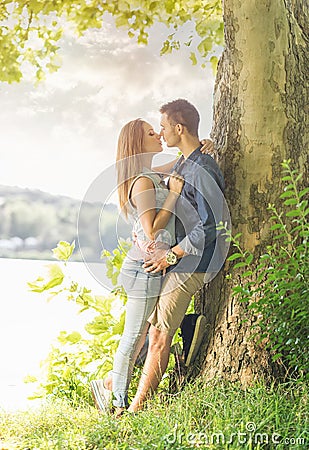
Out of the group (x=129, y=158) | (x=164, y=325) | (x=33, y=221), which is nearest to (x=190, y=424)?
(x=164, y=325)

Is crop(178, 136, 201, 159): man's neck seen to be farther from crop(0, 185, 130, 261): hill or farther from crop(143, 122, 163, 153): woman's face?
crop(0, 185, 130, 261): hill

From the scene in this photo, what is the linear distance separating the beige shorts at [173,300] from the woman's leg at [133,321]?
4 centimetres

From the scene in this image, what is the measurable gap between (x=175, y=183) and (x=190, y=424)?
0.96 m

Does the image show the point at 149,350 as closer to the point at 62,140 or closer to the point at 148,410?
the point at 148,410

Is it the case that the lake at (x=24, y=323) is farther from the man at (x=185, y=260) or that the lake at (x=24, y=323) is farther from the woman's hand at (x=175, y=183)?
the woman's hand at (x=175, y=183)

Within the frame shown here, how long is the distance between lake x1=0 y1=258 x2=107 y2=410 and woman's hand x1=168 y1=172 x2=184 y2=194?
1.85 m

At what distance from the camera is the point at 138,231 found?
8.55 feet

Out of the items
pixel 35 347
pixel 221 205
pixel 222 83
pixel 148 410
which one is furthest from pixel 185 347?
pixel 35 347

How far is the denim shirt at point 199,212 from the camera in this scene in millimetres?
2492

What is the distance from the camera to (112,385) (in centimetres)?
265

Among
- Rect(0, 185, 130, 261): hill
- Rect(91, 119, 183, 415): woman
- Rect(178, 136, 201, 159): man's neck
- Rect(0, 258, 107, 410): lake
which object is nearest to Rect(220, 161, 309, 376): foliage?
Rect(91, 119, 183, 415): woman

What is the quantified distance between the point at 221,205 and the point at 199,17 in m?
1.62

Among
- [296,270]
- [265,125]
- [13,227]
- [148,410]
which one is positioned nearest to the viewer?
[296,270]

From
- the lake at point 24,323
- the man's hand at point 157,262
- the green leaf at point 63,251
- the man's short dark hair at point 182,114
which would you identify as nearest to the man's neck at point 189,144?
the man's short dark hair at point 182,114
